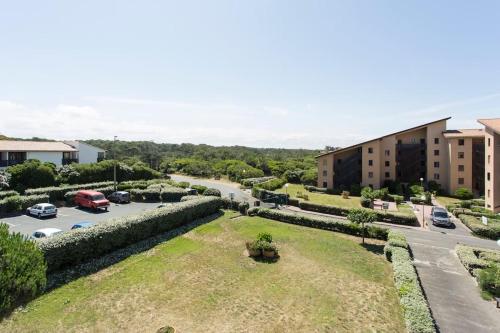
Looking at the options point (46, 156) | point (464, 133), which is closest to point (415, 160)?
point (464, 133)

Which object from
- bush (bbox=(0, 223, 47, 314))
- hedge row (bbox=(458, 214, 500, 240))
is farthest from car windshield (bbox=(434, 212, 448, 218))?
bush (bbox=(0, 223, 47, 314))

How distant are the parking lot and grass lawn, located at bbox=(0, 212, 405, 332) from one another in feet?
31.1

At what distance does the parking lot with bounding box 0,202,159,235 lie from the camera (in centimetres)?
2531

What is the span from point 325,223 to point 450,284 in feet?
39.4

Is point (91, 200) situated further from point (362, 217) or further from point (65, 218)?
point (362, 217)

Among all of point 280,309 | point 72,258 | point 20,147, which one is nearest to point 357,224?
point 280,309

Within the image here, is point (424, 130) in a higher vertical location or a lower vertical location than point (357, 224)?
higher

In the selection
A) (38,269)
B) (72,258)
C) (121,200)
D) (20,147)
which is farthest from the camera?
(20,147)

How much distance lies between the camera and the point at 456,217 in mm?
32906

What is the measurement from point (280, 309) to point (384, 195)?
119ft

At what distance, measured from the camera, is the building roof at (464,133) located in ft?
147

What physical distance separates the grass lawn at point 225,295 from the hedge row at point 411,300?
949 millimetres

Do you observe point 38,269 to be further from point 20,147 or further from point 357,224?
point 20,147

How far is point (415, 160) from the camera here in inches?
1987
